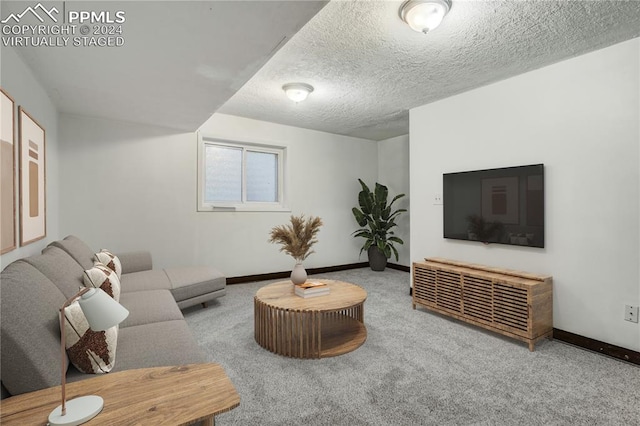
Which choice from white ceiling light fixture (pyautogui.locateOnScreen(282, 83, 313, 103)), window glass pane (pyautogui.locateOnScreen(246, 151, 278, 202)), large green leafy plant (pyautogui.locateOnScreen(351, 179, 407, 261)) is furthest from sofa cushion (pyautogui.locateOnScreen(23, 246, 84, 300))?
large green leafy plant (pyautogui.locateOnScreen(351, 179, 407, 261))

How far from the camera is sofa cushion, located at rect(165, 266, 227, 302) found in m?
3.15

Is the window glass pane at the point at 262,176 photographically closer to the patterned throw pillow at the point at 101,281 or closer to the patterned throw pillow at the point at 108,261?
the patterned throw pillow at the point at 108,261

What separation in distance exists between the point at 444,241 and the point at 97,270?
3.56 m

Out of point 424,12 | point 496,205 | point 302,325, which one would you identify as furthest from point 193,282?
point 496,205

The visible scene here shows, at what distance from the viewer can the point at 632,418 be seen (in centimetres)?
174

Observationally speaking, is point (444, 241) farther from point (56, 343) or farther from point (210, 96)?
point (56, 343)

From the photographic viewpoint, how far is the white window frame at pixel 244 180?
445 centimetres

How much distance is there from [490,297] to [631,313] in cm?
97

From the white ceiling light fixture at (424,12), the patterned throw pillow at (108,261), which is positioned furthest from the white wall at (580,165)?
the patterned throw pillow at (108,261)

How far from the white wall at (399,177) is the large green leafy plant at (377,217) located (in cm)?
14

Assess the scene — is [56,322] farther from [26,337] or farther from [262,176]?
[262,176]

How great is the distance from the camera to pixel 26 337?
109cm

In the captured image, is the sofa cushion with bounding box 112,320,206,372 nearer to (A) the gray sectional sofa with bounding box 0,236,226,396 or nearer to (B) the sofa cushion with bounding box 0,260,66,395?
(A) the gray sectional sofa with bounding box 0,236,226,396

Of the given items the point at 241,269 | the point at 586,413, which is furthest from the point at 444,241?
the point at 241,269
